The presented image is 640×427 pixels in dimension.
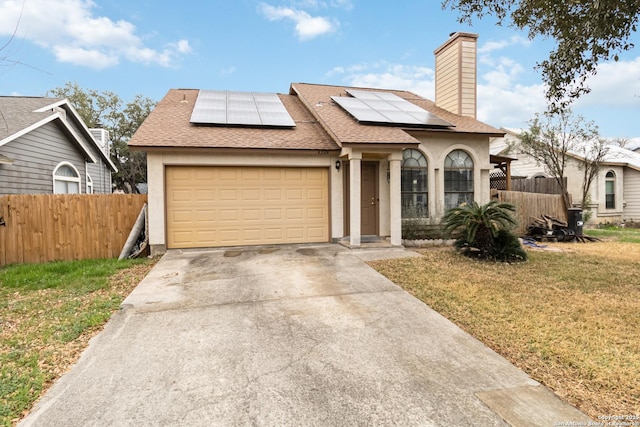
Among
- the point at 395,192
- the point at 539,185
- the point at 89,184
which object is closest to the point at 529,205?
the point at 539,185

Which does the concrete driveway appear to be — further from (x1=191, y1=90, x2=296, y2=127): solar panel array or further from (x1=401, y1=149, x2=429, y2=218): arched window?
(x1=191, y1=90, x2=296, y2=127): solar panel array

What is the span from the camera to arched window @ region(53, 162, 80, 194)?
11625 millimetres

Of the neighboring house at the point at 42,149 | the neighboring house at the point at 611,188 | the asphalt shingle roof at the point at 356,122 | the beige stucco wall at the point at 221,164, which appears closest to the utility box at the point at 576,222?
the asphalt shingle roof at the point at 356,122

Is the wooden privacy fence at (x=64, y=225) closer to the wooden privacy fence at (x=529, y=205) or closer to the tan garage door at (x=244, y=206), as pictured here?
the tan garage door at (x=244, y=206)

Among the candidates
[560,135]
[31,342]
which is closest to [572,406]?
[31,342]

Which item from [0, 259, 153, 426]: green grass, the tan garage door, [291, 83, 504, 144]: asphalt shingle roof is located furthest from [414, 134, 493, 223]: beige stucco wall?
[0, 259, 153, 426]: green grass

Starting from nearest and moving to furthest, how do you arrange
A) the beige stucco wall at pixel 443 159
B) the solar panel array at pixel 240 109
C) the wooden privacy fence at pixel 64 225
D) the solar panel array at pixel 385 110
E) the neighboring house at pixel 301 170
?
1. the wooden privacy fence at pixel 64 225
2. the neighboring house at pixel 301 170
3. the solar panel array at pixel 240 109
4. the solar panel array at pixel 385 110
5. the beige stucco wall at pixel 443 159

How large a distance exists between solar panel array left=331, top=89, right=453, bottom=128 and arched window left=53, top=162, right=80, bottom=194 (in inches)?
378

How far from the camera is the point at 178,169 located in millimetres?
8656

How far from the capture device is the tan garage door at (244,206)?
8.70 meters

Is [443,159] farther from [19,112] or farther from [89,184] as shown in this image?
[89,184]

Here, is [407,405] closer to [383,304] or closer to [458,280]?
[383,304]

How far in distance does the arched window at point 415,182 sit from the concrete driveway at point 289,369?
205 inches

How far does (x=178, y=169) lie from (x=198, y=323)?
5.59 meters
